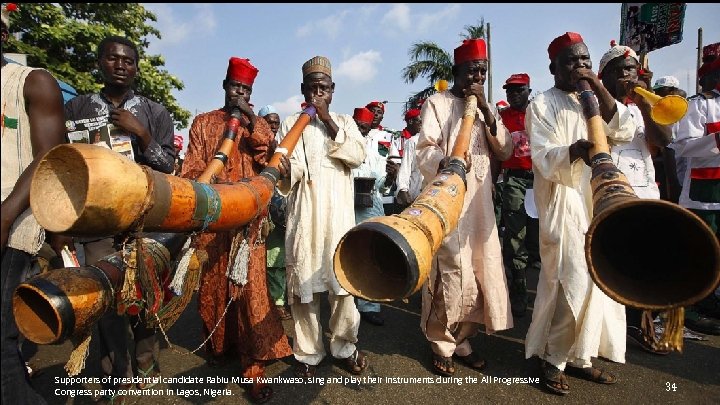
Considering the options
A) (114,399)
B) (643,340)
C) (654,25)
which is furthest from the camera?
(654,25)

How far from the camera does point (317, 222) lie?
9.55 ft

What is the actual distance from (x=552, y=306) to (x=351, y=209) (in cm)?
155

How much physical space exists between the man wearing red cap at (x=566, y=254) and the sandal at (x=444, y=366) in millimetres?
560

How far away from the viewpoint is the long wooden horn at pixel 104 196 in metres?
0.92

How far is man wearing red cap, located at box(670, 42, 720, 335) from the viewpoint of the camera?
376 cm

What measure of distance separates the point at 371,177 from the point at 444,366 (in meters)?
1.95

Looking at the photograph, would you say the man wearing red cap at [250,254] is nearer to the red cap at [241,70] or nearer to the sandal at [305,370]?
the red cap at [241,70]

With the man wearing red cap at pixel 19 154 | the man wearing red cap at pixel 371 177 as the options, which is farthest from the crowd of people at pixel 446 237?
the man wearing red cap at pixel 19 154

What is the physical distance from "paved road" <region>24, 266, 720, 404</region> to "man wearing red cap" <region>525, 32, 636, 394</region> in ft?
0.62

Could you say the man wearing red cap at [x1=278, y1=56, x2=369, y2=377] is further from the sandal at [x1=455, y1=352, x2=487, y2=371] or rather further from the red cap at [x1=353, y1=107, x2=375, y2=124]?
the red cap at [x1=353, y1=107, x2=375, y2=124]

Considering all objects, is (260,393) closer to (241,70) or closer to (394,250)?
(394,250)

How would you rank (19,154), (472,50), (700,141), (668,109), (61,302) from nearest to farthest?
(61,302), (19,154), (668,109), (472,50), (700,141)

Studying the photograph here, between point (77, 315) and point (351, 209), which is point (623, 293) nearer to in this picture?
point (77, 315)

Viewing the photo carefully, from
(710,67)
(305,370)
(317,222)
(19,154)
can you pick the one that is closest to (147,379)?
(305,370)
